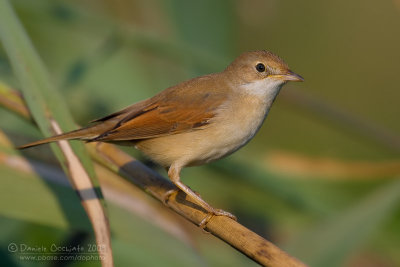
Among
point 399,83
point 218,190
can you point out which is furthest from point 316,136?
point 218,190

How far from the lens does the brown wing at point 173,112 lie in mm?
2738

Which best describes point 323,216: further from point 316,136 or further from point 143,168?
point 316,136

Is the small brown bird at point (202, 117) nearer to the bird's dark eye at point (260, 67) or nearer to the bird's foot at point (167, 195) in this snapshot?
the bird's dark eye at point (260, 67)

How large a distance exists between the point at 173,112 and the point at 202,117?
151mm

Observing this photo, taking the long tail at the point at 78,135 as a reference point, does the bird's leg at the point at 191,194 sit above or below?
below

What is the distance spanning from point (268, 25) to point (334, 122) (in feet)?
6.68

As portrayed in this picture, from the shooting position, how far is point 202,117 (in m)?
2.79

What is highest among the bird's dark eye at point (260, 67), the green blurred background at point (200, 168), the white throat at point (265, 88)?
the bird's dark eye at point (260, 67)

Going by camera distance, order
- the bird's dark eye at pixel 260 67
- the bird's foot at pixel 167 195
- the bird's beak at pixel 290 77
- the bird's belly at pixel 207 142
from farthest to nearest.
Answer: the bird's dark eye at pixel 260 67, the bird's beak at pixel 290 77, the bird's belly at pixel 207 142, the bird's foot at pixel 167 195

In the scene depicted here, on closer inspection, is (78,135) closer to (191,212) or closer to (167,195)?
(167,195)

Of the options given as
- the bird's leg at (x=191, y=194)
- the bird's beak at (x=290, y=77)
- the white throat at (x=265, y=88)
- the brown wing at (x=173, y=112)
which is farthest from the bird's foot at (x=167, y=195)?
the bird's beak at (x=290, y=77)

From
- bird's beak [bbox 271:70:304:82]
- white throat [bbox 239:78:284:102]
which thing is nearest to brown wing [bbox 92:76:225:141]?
white throat [bbox 239:78:284:102]

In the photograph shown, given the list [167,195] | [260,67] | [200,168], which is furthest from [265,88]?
[200,168]

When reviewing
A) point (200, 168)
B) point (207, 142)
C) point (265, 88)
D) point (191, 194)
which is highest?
point (265, 88)
